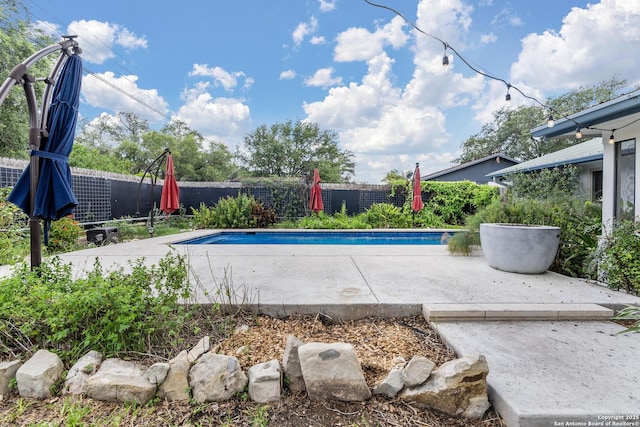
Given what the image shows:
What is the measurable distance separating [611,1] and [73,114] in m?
9.43

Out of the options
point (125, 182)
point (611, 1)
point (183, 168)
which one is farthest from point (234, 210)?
point (183, 168)

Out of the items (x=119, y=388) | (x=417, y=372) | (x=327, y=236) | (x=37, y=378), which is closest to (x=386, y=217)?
(x=327, y=236)

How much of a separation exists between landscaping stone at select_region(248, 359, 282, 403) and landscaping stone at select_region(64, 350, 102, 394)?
0.97 meters

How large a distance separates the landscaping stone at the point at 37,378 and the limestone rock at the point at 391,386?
74.8 inches

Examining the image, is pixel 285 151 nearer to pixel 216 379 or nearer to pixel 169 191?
pixel 169 191

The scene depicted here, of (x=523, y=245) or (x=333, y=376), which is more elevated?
(x=523, y=245)

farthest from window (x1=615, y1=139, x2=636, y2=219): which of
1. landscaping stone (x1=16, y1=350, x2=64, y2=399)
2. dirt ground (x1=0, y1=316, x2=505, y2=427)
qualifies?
landscaping stone (x1=16, y1=350, x2=64, y2=399)

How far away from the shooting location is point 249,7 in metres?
8.35

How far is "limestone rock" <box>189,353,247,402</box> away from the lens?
65.9 inches

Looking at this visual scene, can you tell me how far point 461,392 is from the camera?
5.10 feet

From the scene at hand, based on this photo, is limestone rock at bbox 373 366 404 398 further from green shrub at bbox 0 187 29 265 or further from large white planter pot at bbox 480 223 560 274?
green shrub at bbox 0 187 29 265

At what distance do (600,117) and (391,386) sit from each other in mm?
4025

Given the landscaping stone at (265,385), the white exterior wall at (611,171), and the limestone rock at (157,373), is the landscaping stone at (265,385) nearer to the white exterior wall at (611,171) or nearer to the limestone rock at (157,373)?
the limestone rock at (157,373)

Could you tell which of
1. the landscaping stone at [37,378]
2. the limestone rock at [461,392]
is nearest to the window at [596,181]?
the limestone rock at [461,392]
